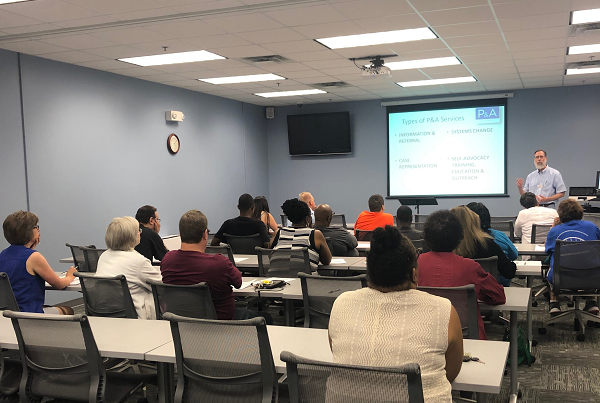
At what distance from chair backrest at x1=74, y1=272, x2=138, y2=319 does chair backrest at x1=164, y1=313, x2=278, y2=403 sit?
1.09 meters

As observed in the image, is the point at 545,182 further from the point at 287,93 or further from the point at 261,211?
the point at 261,211

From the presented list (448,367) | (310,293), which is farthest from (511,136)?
(448,367)

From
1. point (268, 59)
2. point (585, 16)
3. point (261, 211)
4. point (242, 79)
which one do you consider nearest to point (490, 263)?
point (585, 16)

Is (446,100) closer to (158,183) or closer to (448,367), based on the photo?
(158,183)

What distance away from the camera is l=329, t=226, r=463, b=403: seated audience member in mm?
1726

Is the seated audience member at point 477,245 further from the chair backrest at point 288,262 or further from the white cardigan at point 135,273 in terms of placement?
the white cardigan at point 135,273

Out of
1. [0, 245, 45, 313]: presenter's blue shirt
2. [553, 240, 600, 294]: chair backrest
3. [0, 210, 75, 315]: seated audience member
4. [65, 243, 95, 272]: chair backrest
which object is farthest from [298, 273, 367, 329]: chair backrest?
[65, 243, 95, 272]: chair backrest

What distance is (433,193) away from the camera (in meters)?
10.9

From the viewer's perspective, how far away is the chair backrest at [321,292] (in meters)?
3.01

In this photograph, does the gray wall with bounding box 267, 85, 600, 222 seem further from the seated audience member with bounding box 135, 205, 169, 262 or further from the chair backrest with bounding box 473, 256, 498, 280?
the chair backrest with bounding box 473, 256, 498, 280

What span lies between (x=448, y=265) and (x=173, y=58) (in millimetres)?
4881

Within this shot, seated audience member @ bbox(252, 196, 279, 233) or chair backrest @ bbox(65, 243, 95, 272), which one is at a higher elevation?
seated audience member @ bbox(252, 196, 279, 233)

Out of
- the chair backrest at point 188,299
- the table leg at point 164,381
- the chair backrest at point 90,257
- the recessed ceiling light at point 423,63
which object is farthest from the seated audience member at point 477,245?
the recessed ceiling light at point 423,63

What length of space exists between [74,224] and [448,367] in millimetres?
6007
